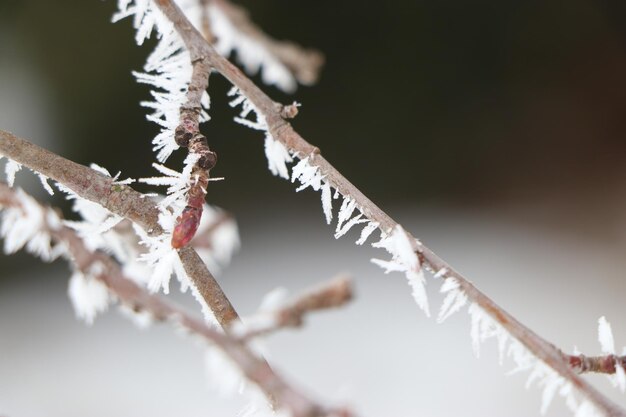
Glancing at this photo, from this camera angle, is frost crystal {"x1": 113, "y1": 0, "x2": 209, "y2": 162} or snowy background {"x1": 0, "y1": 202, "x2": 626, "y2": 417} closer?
frost crystal {"x1": 113, "y1": 0, "x2": 209, "y2": 162}

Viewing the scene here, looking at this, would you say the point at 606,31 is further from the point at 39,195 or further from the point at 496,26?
the point at 39,195

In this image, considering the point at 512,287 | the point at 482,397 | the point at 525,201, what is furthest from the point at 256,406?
the point at 525,201

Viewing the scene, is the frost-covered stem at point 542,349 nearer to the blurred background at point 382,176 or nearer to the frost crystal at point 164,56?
the frost crystal at point 164,56

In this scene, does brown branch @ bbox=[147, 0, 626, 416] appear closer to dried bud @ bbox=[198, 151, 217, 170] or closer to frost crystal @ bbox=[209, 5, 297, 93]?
dried bud @ bbox=[198, 151, 217, 170]

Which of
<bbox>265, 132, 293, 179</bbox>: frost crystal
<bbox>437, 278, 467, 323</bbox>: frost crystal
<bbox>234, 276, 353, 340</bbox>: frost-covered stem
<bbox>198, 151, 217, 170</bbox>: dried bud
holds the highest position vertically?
<bbox>265, 132, 293, 179</bbox>: frost crystal

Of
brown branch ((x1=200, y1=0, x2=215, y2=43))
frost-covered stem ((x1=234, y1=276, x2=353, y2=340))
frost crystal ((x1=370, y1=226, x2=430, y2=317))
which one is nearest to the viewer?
frost-covered stem ((x1=234, y1=276, x2=353, y2=340))

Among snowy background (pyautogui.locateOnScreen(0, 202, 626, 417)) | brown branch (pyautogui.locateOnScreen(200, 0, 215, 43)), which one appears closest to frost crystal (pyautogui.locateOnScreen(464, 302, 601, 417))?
brown branch (pyautogui.locateOnScreen(200, 0, 215, 43))
